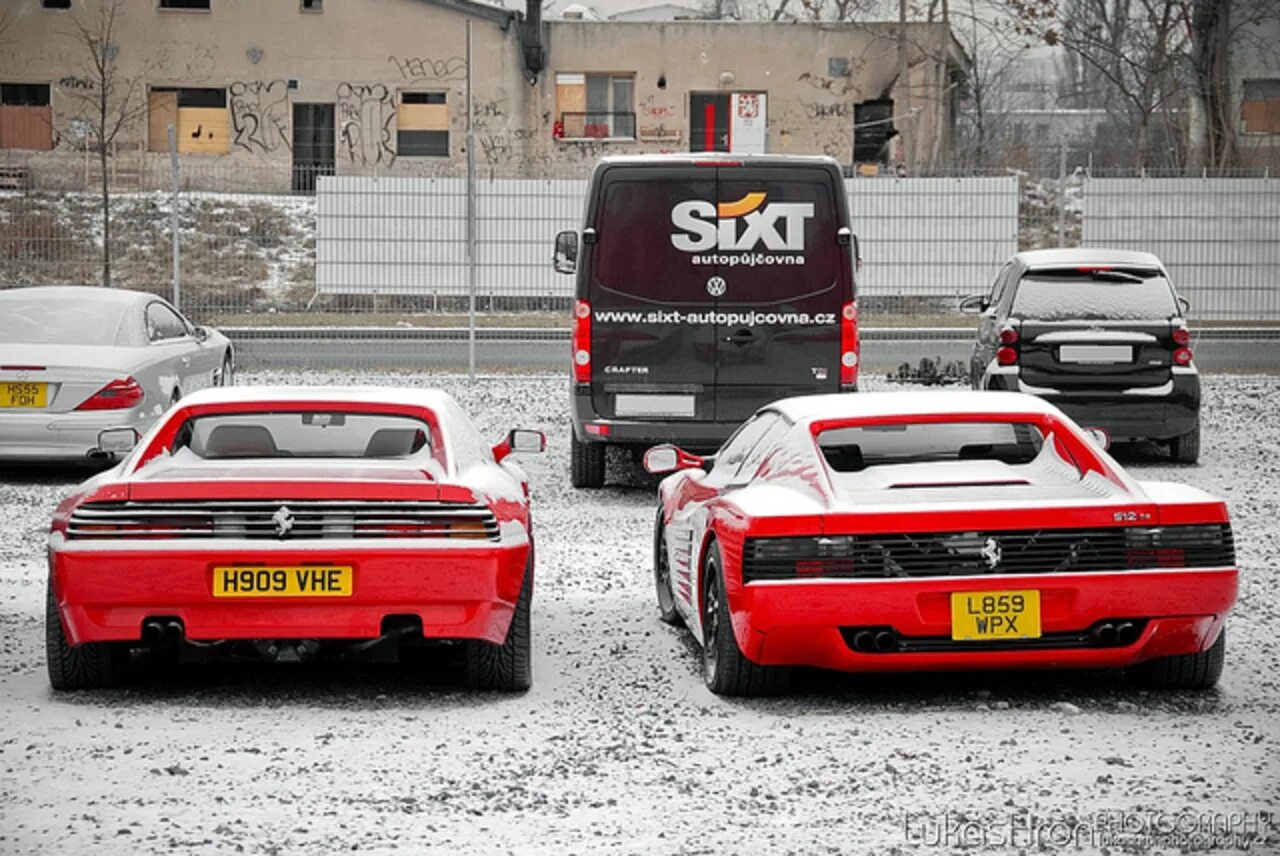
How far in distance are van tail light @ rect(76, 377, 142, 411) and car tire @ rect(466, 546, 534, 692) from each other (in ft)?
23.8

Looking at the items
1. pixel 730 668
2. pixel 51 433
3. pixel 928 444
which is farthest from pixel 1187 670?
pixel 51 433

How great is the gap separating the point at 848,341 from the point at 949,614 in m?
6.79

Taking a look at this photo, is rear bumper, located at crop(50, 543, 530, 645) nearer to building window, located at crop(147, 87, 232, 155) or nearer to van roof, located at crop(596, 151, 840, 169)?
van roof, located at crop(596, 151, 840, 169)

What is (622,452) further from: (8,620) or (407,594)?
(407,594)

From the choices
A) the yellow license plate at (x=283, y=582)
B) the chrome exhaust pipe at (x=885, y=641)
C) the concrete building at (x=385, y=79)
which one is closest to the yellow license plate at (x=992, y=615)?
the chrome exhaust pipe at (x=885, y=641)

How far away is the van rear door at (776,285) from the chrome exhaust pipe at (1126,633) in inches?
258

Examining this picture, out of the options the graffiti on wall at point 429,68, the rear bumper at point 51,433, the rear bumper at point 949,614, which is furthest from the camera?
the graffiti on wall at point 429,68

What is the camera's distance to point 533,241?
85.3 ft

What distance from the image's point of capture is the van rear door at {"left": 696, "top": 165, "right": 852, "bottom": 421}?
13.8 metres

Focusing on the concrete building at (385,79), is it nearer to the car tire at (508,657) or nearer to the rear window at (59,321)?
the rear window at (59,321)

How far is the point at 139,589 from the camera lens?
7246mm

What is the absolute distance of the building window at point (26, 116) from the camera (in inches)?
1892

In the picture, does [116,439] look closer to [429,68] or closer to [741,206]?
[741,206]

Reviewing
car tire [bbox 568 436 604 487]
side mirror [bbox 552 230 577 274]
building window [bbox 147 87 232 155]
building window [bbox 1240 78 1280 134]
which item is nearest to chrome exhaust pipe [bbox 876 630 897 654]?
car tire [bbox 568 436 604 487]
